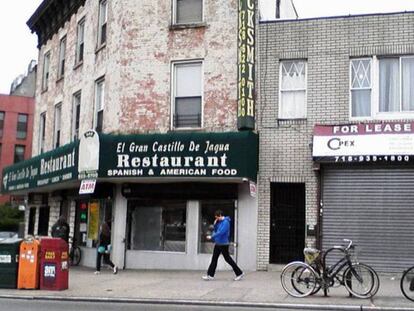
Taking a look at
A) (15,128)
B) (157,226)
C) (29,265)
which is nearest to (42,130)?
(157,226)

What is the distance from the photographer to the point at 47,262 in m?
13.2

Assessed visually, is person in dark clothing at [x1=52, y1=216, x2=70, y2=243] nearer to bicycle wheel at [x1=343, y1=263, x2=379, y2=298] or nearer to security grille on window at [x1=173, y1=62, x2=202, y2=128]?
security grille on window at [x1=173, y1=62, x2=202, y2=128]

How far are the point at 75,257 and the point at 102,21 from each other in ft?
26.9

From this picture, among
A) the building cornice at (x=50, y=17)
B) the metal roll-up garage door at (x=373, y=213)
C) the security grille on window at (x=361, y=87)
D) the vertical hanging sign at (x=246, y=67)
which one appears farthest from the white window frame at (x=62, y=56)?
the metal roll-up garage door at (x=373, y=213)

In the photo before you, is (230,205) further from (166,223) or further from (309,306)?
(309,306)

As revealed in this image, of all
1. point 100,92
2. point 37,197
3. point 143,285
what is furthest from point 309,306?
point 37,197

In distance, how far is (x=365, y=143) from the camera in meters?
15.6

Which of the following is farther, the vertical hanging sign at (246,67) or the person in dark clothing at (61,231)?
the person in dark clothing at (61,231)

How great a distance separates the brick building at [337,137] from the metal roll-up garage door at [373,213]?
3 centimetres

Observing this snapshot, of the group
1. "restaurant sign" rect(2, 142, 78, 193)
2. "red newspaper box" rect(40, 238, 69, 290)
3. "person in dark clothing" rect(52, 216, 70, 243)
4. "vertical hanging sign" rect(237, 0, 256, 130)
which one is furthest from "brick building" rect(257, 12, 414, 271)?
"person in dark clothing" rect(52, 216, 70, 243)

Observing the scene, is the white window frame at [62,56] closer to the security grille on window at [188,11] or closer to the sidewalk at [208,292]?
the security grille on window at [188,11]

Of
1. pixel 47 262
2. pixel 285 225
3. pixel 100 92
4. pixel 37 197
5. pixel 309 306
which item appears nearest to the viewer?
pixel 309 306

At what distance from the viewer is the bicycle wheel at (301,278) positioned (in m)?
11.7

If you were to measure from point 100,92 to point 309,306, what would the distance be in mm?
12052
